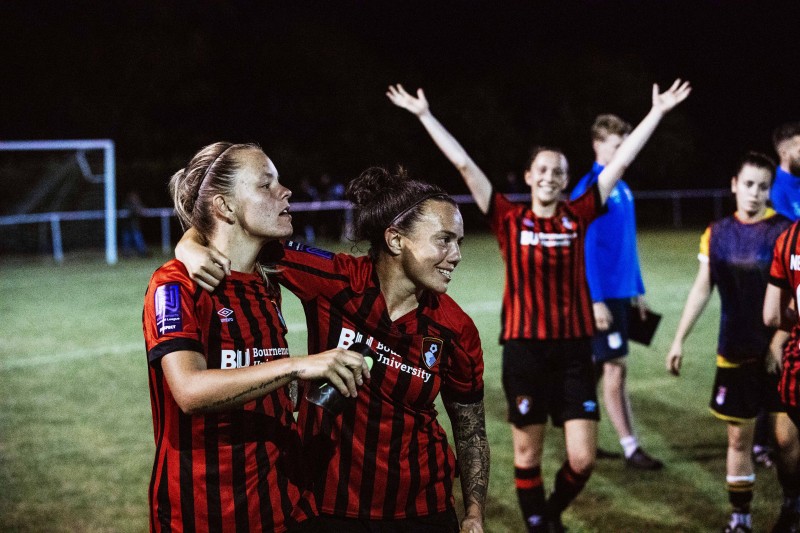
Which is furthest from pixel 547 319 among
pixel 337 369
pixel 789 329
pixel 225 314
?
pixel 337 369

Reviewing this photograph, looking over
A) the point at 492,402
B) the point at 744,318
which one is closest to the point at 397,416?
the point at 744,318

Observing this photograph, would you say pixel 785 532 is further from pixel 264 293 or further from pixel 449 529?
pixel 264 293

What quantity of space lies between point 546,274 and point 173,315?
295 centimetres

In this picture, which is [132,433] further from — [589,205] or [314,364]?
[314,364]

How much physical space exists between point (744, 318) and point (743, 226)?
0.55 metres

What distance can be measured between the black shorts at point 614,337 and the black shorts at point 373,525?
3.69m

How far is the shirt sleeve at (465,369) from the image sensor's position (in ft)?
10.2

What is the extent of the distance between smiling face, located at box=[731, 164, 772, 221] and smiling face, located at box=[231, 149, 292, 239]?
3.26 meters

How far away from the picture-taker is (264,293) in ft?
9.51

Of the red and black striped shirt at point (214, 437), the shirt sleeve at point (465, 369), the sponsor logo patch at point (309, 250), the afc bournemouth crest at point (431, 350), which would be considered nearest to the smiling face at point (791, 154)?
the shirt sleeve at point (465, 369)

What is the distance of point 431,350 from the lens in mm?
3041

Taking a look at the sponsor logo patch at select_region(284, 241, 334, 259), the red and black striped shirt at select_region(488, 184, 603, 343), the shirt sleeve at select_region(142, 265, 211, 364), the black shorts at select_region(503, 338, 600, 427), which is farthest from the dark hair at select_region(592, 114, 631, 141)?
the shirt sleeve at select_region(142, 265, 211, 364)

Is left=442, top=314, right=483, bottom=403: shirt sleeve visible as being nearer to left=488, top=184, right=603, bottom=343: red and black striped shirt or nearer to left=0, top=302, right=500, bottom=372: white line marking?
left=488, top=184, right=603, bottom=343: red and black striped shirt

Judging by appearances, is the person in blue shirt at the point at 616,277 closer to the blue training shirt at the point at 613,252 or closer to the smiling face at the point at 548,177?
the blue training shirt at the point at 613,252
